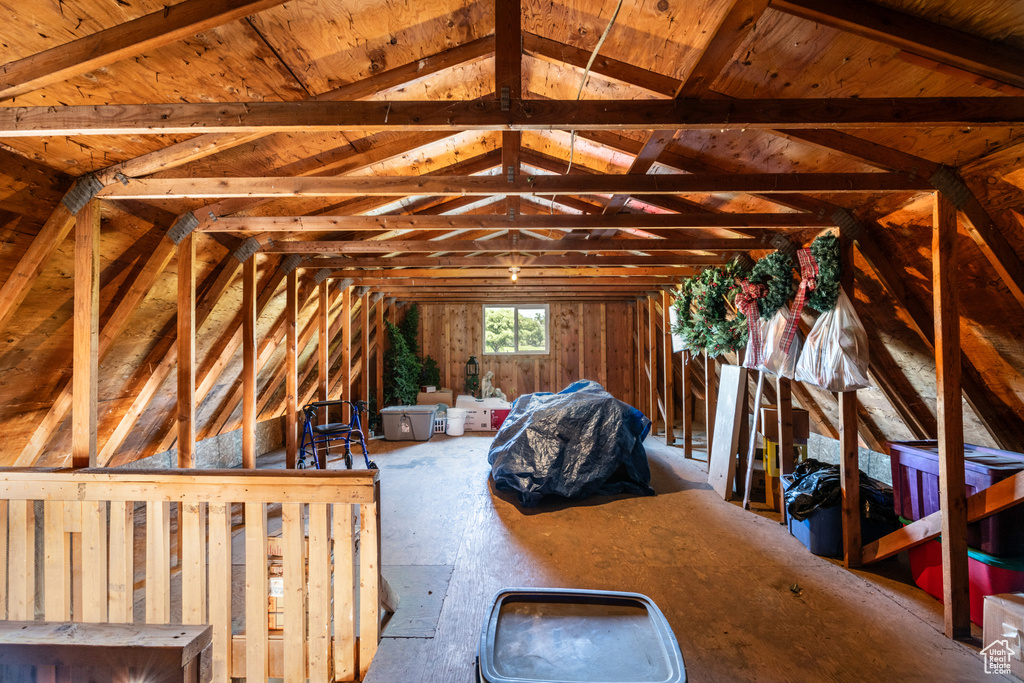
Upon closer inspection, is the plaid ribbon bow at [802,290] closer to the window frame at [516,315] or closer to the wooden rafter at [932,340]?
the wooden rafter at [932,340]

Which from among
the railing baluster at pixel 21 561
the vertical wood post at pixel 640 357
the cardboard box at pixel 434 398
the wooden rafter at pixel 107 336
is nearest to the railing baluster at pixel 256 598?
the railing baluster at pixel 21 561

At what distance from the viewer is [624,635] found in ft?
3.63

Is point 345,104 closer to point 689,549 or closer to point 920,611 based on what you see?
point 689,549

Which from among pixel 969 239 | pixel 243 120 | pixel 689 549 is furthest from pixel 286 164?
pixel 969 239

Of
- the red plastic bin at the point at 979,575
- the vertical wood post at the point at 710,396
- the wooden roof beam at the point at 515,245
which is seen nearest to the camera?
the red plastic bin at the point at 979,575

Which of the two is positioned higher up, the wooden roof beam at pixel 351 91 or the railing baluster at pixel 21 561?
the wooden roof beam at pixel 351 91

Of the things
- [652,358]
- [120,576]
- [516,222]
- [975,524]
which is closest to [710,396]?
[652,358]

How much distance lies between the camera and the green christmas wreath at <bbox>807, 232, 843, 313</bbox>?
2797mm

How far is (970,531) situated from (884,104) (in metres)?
2.15

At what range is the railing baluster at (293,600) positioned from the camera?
72.5 inches

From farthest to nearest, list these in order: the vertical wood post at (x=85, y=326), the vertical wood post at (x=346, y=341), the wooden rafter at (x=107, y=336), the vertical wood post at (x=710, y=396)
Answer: the vertical wood post at (x=346, y=341) < the vertical wood post at (x=710, y=396) < the wooden rafter at (x=107, y=336) < the vertical wood post at (x=85, y=326)

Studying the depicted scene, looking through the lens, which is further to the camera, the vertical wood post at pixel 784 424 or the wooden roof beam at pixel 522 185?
the vertical wood post at pixel 784 424

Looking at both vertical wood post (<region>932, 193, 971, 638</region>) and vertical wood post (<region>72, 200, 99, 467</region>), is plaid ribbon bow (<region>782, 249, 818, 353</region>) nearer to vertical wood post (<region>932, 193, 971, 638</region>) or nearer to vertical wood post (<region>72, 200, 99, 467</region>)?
vertical wood post (<region>932, 193, 971, 638</region>)

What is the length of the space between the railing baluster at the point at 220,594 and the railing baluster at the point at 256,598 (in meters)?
0.09
